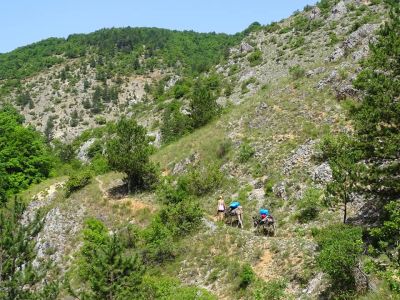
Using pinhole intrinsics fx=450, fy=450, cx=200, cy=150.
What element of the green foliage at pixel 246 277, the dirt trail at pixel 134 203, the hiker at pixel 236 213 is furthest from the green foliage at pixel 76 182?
the green foliage at pixel 246 277

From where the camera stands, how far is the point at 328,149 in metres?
29.6

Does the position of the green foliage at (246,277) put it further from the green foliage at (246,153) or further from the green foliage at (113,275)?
the green foliage at (246,153)

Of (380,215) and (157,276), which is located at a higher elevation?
(380,215)

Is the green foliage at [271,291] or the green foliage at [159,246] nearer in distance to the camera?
the green foliage at [271,291]

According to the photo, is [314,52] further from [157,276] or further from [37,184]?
[157,276]

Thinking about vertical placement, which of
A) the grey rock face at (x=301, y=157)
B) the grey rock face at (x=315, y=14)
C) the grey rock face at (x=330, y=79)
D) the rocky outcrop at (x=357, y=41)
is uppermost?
the grey rock face at (x=315, y=14)

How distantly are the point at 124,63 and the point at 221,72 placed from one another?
7423 cm

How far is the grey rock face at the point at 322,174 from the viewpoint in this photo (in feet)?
92.8

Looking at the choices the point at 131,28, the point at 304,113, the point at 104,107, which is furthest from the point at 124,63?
the point at 304,113

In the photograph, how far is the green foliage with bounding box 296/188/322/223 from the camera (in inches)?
1028

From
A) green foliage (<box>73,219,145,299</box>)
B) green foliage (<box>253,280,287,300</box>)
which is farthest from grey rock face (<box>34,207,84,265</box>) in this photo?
green foliage (<box>253,280,287,300</box>)

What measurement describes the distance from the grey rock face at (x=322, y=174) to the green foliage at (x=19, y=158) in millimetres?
31196

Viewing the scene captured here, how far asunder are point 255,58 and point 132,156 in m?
41.0

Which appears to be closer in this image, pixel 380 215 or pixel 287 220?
pixel 380 215
